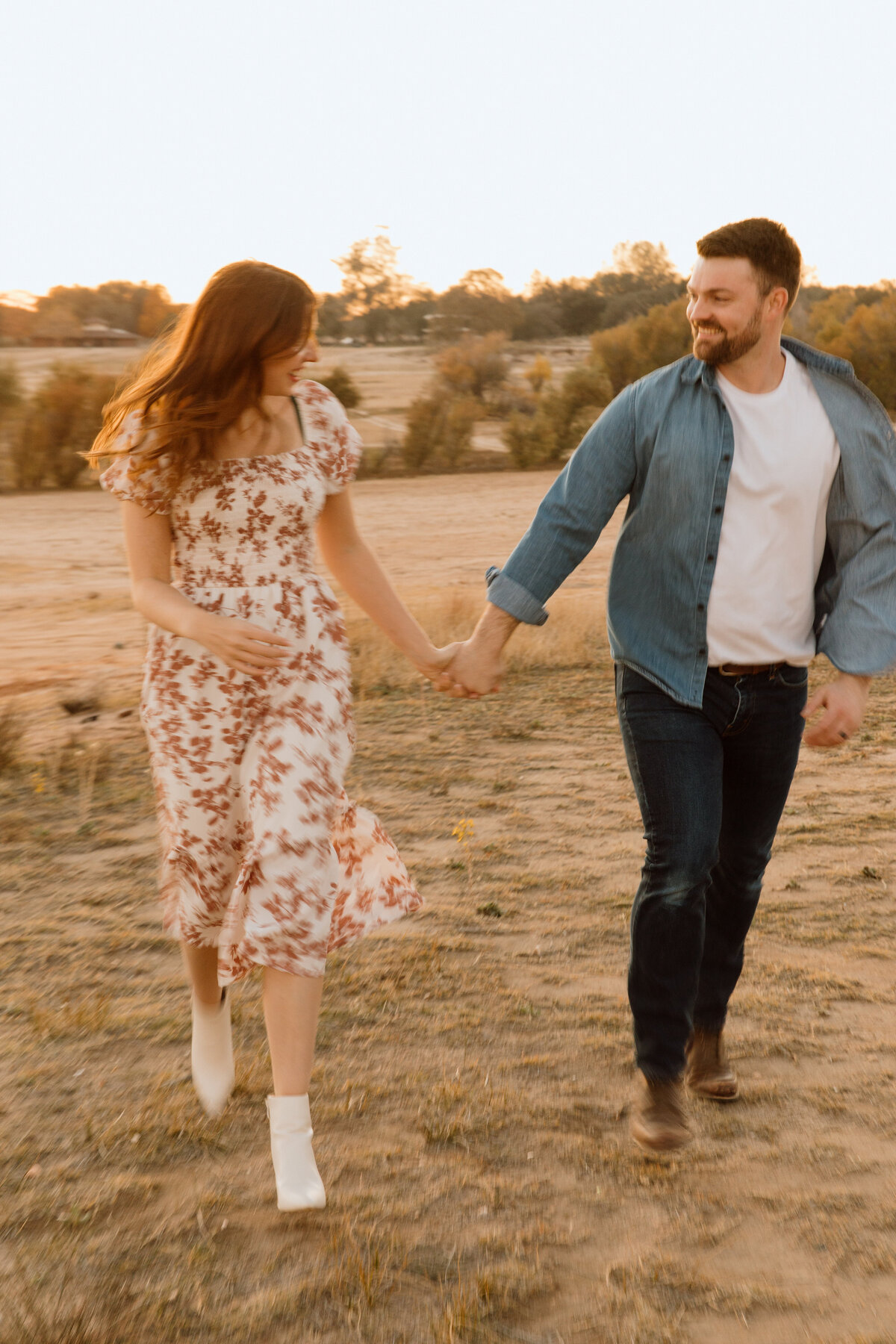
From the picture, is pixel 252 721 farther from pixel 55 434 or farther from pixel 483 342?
pixel 483 342

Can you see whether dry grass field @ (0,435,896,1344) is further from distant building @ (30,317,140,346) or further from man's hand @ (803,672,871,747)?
distant building @ (30,317,140,346)

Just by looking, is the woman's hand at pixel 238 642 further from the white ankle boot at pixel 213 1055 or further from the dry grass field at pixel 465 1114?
the dry grass field at pixel 465 1114

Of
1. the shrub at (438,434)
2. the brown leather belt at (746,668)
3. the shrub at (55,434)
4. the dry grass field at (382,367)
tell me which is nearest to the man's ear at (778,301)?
the brown leather belt at (746,668)

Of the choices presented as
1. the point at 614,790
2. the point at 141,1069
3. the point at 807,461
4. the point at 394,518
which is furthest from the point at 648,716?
the point at 394,518

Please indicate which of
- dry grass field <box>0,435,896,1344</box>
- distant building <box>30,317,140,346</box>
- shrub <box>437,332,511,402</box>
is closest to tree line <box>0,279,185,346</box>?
distant building <box>30,317,140,346</box>

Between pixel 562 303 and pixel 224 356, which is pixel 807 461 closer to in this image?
pixel 224 356

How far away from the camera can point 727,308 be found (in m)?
2.68

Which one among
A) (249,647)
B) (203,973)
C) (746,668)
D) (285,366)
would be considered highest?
(285,366)

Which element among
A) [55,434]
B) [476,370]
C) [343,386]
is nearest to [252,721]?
[55,434]

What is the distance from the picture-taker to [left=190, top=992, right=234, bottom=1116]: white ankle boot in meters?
3.00

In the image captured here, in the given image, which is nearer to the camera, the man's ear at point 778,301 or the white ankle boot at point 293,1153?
the white ankle boot at point 293,1153

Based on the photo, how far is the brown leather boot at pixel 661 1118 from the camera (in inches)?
109

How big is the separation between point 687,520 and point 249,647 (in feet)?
3.17

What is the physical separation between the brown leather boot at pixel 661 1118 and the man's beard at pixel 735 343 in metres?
1.58
